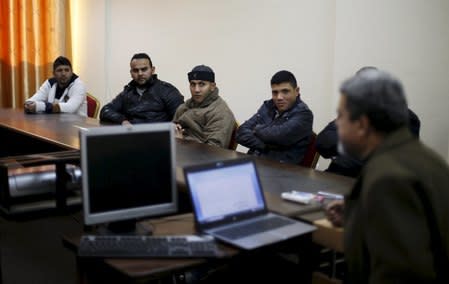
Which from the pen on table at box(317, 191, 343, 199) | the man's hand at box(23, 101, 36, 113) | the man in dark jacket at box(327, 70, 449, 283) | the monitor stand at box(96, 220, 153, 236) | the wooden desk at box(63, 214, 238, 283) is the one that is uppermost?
the man in dark jacket at box(327, 70, 449, 283)

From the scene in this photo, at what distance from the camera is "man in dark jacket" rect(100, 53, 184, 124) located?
4445mm

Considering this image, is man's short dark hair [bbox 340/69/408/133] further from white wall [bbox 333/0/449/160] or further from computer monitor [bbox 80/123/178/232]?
white wall [bbox 333/0/449/160]

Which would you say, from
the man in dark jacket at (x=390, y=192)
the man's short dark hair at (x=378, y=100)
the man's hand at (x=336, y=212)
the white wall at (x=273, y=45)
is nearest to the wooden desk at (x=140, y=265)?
the man's hand at (x=336, y=212)

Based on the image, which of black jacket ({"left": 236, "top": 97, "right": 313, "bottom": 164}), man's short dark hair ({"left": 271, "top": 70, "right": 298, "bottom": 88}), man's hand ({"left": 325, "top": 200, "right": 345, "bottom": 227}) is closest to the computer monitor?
man's hand ({"left": 325, "top": 200, "right": 345, "bottom": 227})

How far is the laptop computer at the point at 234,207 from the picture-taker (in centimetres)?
190

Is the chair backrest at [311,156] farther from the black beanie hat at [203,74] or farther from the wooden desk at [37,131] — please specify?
the wooden desk at [37,131]

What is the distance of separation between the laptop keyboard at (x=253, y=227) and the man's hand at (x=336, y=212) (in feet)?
0.64

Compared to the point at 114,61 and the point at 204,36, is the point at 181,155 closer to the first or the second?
the point at 204,36

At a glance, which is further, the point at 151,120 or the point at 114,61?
the point at 114,61

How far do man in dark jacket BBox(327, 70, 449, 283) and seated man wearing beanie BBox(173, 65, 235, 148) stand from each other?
2307 millimetres

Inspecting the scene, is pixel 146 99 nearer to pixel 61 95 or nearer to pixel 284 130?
pixel 61 95

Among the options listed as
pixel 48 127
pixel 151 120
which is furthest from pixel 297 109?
pixel 48 127

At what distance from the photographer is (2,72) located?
6.29 meters

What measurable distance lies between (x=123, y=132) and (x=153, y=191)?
0.24 metres
